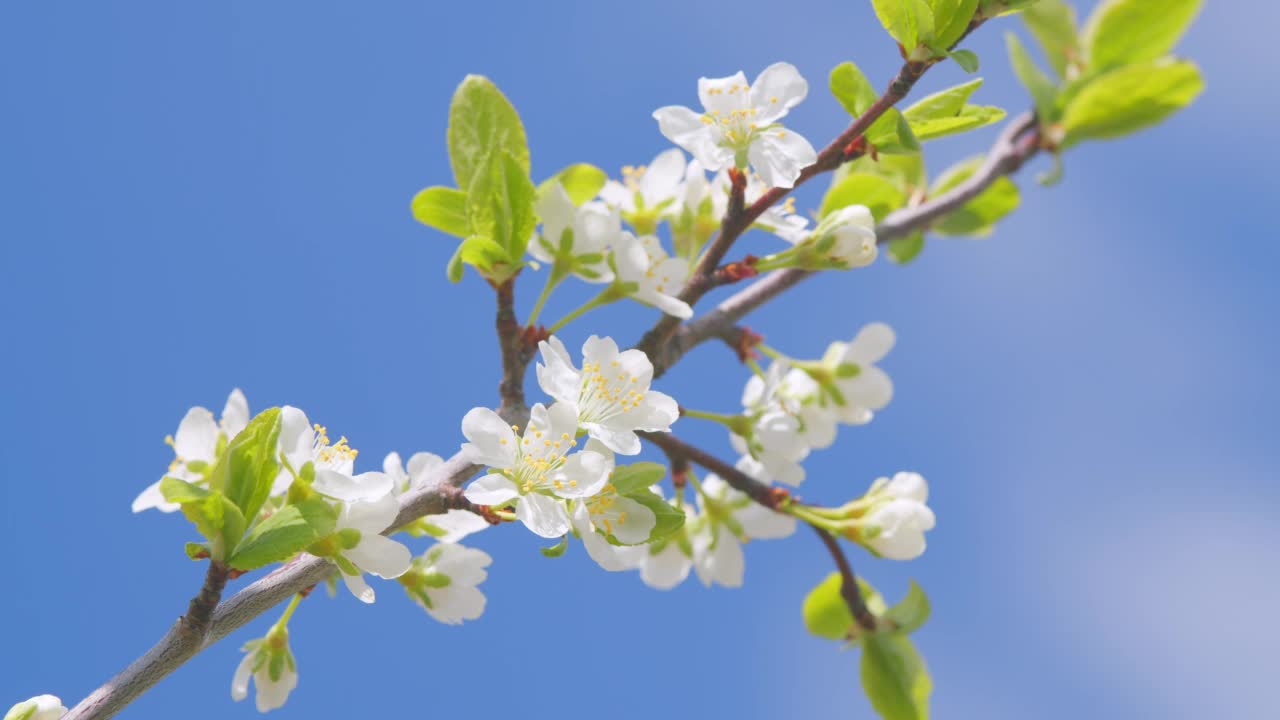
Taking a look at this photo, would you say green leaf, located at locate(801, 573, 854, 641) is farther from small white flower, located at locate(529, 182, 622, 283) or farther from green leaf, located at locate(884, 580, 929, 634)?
small white flower, located at locate(529, 182, 622, 283)

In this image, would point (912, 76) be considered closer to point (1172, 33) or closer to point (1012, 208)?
point (1012, 208)

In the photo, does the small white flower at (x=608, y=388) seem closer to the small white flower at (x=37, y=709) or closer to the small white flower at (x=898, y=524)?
the small white flower at (x=898, y=524)

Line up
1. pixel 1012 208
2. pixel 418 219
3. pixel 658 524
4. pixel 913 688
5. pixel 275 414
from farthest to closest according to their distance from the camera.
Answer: pixel 1012 208 < pixel 913 688 < pixel 418 219 < pixel 658 524 < pixel 275 414

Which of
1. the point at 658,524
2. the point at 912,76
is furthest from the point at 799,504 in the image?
the point at 912,76

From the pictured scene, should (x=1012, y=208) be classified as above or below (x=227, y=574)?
above

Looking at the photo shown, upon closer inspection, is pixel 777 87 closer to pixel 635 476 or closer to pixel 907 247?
pixel 635 476

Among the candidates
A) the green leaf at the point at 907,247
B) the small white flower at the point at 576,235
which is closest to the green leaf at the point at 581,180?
the small white flower at the point at 576,235

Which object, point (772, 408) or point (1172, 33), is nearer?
point (772, 408)
